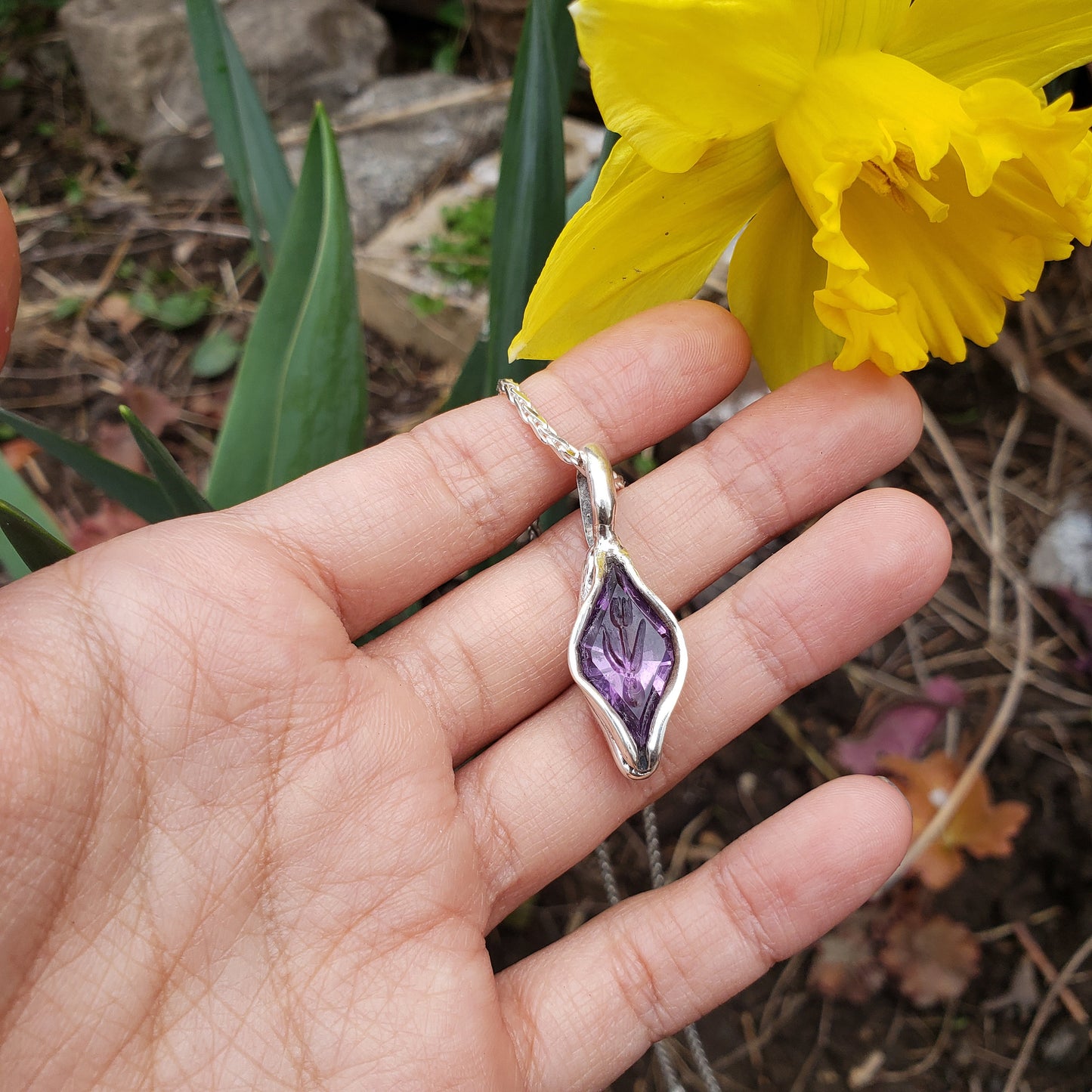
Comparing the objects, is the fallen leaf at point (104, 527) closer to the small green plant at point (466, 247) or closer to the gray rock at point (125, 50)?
the small green plant at point (466, 247)

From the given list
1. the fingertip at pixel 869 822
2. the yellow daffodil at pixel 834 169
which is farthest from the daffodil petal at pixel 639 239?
the fingertip at pixel 869 822

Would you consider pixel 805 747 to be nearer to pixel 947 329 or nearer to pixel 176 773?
pixel 947 329

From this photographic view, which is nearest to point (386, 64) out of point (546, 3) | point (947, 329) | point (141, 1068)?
point (546, 3)

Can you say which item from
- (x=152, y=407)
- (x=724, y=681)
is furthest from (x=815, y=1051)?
(x=152, y=407)

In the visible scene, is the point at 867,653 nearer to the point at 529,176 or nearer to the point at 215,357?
the point at 529,176

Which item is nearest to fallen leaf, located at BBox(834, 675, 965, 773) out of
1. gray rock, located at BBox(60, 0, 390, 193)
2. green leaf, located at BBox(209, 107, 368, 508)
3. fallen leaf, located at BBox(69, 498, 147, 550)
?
green leaf, located at BBox(209, 107, 368, 508)

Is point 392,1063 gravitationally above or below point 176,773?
below

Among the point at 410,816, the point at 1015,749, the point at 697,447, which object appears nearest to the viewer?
the point at 410,816
